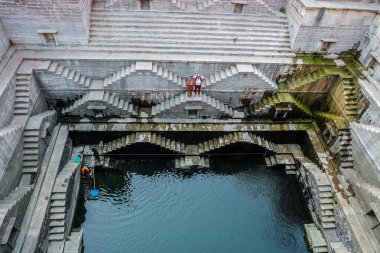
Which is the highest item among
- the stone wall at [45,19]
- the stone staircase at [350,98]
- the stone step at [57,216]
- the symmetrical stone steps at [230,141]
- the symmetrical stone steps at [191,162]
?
the stone wall at [45,19]

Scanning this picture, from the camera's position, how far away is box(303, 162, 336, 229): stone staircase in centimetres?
1648

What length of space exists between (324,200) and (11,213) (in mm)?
15870

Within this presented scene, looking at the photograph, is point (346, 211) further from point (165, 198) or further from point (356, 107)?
point (165, 198)

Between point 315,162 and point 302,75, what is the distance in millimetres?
5770

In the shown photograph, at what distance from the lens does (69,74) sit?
712 inches

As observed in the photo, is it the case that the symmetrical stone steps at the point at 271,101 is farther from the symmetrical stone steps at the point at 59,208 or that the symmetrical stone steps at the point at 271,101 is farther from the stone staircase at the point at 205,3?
the symmetrical stone steps at the point at 59,208

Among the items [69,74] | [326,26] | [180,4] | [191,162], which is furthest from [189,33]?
[326,26]

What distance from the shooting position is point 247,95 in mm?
19719

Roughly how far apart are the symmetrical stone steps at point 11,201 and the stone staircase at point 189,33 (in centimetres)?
935

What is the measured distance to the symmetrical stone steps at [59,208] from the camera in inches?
590

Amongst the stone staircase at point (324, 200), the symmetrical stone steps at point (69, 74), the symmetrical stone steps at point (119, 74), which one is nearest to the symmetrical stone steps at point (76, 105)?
the symmetrical stone steps at point (69, 74)

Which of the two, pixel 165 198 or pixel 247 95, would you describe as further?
pixel 247 95

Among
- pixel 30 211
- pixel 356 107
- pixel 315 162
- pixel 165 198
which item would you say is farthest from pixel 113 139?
pixel 356 107

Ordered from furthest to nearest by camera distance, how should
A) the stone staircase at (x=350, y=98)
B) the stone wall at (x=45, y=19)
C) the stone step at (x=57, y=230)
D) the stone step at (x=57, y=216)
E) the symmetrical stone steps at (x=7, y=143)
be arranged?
the stone staircase at (x=350, y=98) < the stone wall at (x=45, y=19) < the stone step at (x=57, y=216) < the stone step at (x=57, y=230) < the symmetrical stone steps at (x=7, y=143)
